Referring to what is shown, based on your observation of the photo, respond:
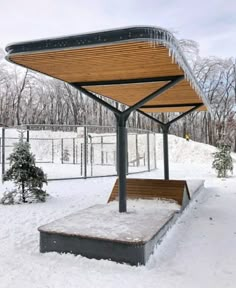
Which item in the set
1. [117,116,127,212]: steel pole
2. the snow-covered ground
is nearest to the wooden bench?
the snow-covered ground

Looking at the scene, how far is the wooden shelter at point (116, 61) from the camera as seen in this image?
2555 mm

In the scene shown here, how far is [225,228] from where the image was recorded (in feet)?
12.4

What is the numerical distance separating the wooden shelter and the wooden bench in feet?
2.90

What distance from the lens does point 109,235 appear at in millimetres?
2844

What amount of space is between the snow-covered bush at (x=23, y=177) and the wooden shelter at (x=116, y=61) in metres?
1.82

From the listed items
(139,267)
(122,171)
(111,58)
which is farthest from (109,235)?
(111,58)

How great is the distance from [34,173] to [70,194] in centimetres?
119

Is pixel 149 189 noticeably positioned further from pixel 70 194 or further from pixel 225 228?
pixel 70 194

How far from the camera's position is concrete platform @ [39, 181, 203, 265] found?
2684mm

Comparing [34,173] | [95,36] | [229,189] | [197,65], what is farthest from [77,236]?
[197,65]

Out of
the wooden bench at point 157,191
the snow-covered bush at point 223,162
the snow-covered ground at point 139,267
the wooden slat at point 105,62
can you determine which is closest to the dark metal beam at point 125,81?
the wooden slat at point 105,62

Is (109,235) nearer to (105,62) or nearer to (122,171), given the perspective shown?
(122,171)

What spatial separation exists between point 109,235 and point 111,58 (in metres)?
1.72

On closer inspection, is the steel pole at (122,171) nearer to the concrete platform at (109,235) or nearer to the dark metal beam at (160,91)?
the concrete platform at (109,235)
